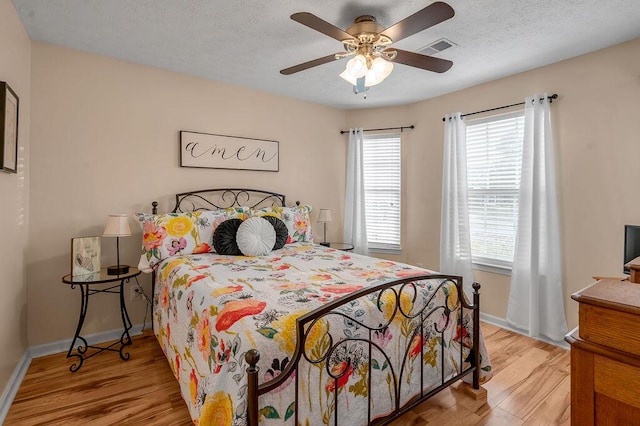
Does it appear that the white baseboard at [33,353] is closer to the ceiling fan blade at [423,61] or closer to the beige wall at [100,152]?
the beige wall at [100,152]

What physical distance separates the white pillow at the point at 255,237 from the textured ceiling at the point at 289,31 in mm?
1476

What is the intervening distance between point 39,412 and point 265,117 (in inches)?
124

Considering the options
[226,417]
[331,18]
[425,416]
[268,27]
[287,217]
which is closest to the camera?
[226,417]

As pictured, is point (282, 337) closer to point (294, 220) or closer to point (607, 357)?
point (607, 357)

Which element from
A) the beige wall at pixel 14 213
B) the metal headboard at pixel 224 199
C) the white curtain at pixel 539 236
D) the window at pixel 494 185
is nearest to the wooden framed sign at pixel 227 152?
the metal headboard at pixel 224 199

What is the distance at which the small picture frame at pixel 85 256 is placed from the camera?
2484mm

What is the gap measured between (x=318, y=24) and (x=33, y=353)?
3.24m

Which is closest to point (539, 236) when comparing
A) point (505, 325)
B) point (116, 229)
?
point (505, 325)

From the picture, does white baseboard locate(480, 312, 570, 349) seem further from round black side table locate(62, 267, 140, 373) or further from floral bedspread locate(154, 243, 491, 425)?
round black side table locate(62, 267, 140, 373)

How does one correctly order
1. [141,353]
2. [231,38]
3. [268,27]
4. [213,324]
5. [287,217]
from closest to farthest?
[213,324]
[268,27]
[231,38]
[141,353]
[287,217]

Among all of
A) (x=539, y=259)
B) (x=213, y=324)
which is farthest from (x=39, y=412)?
(x=539, y=259)

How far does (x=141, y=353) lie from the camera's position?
2.69m

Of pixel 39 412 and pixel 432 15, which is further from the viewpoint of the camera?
pixel 39 412

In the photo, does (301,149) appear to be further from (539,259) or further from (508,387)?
(508,387)
